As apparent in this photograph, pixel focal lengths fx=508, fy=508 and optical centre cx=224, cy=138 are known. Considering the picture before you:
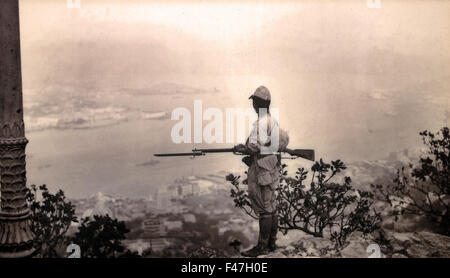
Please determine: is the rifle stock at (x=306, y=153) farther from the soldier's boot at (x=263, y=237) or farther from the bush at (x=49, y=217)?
the bush at (x=49, y=217)

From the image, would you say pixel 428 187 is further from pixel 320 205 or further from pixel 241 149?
pixel 241 149

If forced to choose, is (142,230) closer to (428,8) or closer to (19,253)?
(19,253)

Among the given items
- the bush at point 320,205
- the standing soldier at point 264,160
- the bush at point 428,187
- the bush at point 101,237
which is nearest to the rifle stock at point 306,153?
the standing soldier at point 264,160

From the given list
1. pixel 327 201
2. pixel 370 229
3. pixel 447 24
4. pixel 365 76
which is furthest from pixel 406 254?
pixel 447 24

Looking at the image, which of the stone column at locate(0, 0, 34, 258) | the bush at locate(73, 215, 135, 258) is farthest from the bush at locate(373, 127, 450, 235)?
the stone column at locate(0, 0, 34, 258)

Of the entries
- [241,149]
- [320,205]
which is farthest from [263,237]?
[320,205]
